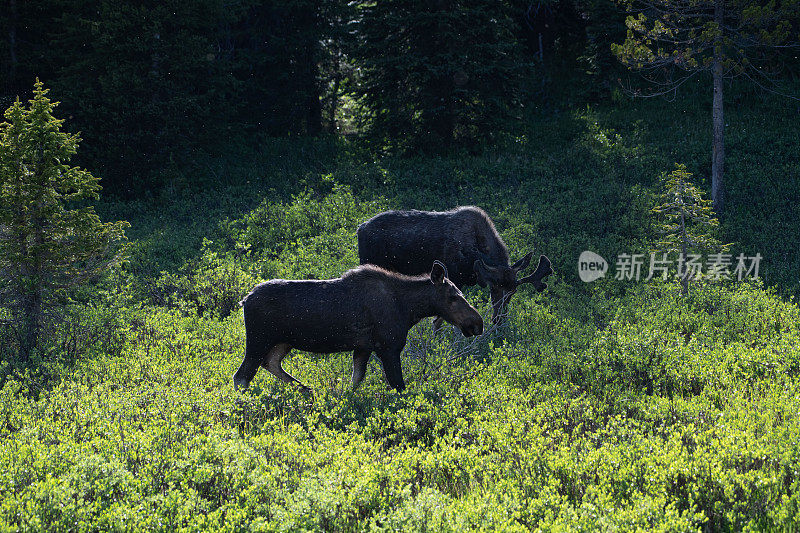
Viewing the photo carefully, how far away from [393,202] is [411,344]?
1251 cm

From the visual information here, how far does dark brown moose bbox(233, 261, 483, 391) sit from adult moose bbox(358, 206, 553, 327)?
143 inches

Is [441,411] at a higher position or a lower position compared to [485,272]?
lower

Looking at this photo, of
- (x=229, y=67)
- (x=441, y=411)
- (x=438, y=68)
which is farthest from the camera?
(x=229, y=67)

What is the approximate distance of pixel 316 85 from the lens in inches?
1284

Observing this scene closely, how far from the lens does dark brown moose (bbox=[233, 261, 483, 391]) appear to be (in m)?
9.21

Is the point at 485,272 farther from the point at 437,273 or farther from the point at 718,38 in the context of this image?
the point at 718,38

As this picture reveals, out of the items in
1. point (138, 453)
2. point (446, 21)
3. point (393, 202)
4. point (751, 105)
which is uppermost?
point (446, 21)

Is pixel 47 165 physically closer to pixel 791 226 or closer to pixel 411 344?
pixel 411 344

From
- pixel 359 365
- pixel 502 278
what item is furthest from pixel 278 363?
pixel 502 278

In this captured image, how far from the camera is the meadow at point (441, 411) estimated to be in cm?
592

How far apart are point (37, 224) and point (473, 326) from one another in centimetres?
851

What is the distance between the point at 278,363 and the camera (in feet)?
32.2

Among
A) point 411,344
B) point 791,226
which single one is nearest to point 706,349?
point 411,344

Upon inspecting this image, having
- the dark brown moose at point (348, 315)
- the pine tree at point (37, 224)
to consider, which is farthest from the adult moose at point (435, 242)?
the pine tree at point (37, 224)
